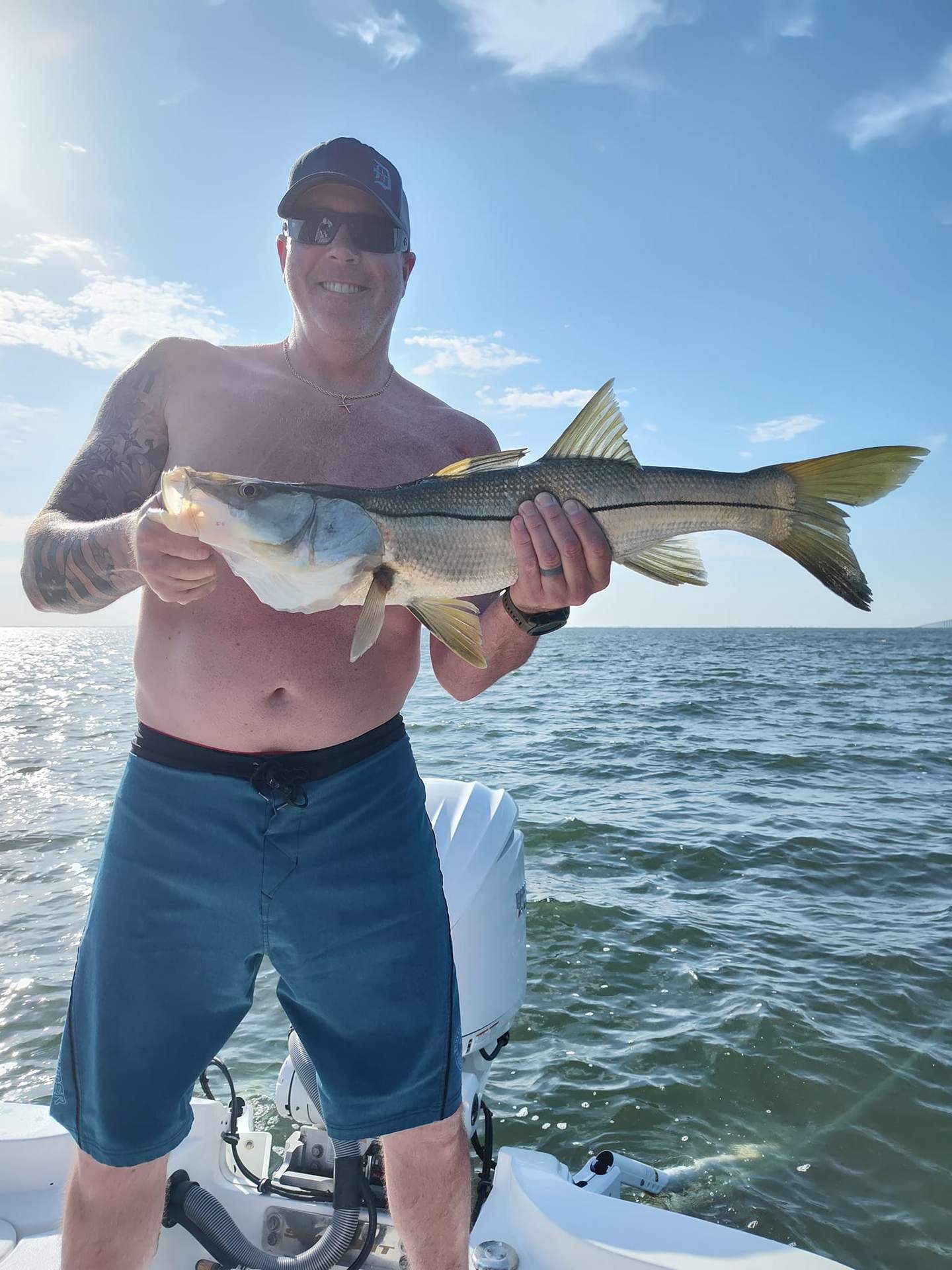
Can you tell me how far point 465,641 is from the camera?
2521 millimetres

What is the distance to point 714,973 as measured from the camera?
6.79m

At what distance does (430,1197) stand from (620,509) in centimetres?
223

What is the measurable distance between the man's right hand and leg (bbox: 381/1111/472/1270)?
5.95 feet

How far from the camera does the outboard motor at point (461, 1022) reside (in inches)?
117

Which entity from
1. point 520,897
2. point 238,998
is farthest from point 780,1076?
point 238,998

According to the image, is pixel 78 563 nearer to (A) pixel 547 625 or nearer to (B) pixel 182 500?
(B) pixel 182 500

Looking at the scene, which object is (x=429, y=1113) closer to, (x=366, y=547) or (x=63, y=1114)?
(x=63, y=1114)

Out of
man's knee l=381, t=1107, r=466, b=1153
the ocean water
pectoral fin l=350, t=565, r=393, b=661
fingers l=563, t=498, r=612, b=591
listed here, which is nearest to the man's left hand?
fingers l=563, t=498, r=612, b=591

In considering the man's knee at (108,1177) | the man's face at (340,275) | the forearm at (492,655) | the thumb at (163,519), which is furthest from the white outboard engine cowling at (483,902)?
the man's face at (340,275)

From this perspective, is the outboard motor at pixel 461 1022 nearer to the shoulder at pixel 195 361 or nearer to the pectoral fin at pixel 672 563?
the pectoral fin at pixel 672 563

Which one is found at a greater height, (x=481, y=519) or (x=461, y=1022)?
(x=481, y=519)

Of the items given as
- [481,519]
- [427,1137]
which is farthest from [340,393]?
[427,1137]

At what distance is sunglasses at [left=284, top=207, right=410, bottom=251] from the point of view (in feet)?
9.49

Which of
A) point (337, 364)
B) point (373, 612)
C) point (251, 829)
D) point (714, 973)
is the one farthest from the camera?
point (714, 973)
